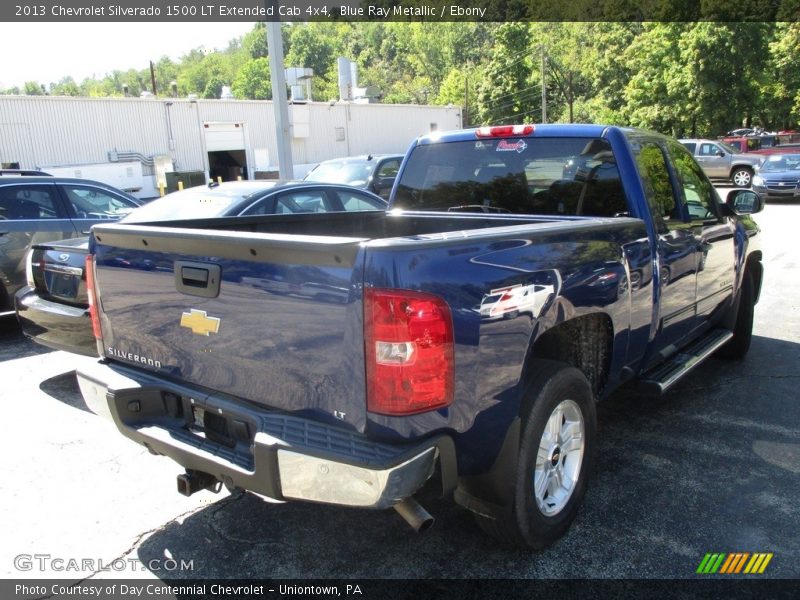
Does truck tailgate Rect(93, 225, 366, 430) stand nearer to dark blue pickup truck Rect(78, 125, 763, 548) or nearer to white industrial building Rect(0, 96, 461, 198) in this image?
dark blue pickup truck Rect(78, 125, 763, 548)

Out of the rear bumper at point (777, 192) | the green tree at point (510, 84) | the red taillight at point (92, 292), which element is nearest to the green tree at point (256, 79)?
the green tree at point (510, 84)

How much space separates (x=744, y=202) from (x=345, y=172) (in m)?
8.30

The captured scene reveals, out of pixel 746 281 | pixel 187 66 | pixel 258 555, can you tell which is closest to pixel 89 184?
pixel 258 555

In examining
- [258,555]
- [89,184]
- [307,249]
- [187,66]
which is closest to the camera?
[307,249]

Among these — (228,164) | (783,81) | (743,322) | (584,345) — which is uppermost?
(783,81)

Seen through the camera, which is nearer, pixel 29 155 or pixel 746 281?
pixel 746 281

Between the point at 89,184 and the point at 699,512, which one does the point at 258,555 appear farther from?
the point at 89,184

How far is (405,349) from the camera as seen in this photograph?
2.21 metres

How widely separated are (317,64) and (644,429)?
409 ft

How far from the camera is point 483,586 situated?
276 cm

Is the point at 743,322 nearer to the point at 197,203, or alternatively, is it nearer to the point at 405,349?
the point at 405,349

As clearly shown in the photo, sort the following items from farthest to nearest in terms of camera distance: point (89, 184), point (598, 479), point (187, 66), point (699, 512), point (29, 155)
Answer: point (187, 66) < point (29, 155) < point (89, 184) < point (598, 479) < point (699, 512)

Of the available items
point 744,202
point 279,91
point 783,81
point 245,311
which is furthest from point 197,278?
point 783,81

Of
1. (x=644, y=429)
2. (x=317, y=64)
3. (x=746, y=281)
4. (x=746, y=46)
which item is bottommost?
(x=644, y=429)
